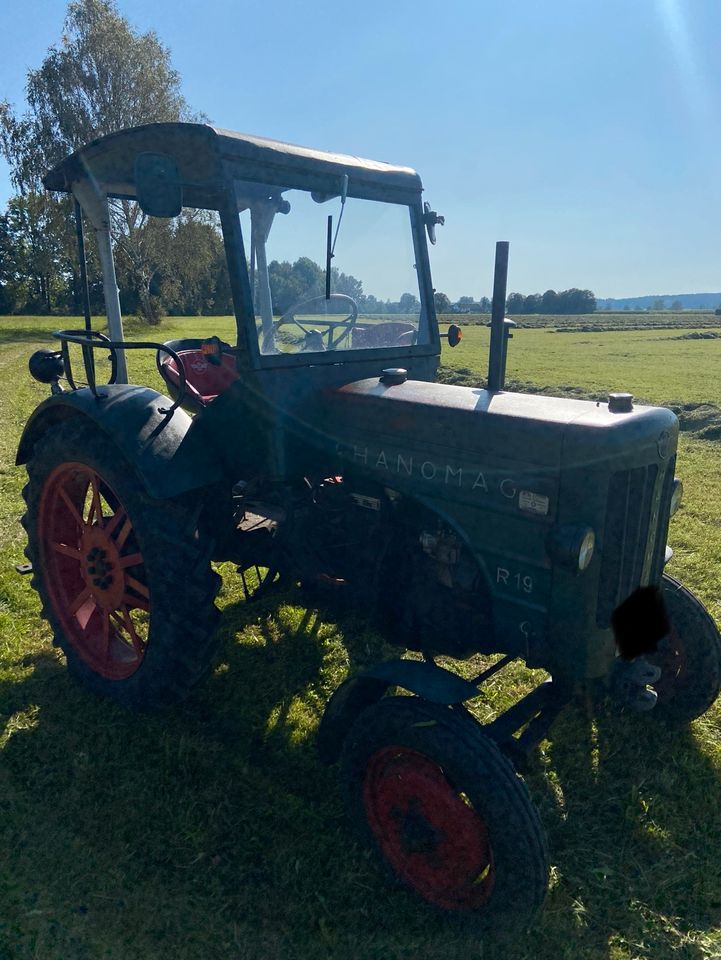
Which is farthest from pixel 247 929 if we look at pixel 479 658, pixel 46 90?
pixel 46 90

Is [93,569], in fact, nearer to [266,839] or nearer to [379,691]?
[266,839]

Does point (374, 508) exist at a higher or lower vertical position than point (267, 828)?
higher

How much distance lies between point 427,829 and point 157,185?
2.52 meters

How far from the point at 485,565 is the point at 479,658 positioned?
146 centimetres

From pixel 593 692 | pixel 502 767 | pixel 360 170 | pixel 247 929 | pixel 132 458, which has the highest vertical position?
pixel 360 170

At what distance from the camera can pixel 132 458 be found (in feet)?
10.1

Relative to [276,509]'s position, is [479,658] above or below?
below

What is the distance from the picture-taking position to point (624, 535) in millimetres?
2391

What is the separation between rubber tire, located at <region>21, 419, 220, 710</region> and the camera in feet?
10.0

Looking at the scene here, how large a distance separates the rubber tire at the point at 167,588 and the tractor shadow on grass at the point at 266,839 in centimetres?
28

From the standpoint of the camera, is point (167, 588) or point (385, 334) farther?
point (385, 334)

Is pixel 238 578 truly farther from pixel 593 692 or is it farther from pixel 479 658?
pixel 593 692

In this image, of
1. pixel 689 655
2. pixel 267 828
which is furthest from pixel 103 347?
pixel 689 655

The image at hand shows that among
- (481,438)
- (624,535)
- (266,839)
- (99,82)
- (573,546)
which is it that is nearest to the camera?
(573,546)
